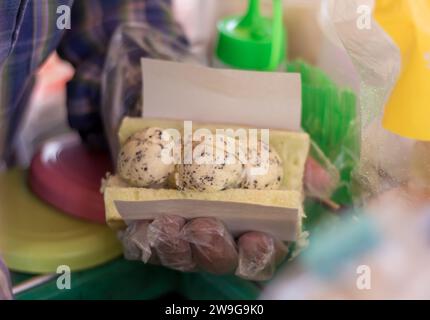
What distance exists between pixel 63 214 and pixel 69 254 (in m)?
0.07

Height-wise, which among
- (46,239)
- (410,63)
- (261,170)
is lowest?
(46,239)

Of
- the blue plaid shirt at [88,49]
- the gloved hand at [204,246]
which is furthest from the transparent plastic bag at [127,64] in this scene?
the gloved hand at [204,246]

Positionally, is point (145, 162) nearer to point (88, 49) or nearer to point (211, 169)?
point (211, 169)

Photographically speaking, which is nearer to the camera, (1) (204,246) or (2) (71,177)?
(1) (204,246)

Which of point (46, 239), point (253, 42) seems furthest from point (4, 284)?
point (253, 42)

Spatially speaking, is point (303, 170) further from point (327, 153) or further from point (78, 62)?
point (78, 62)

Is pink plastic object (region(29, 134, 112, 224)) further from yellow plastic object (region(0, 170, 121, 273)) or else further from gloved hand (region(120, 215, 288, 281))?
gloved hand (region(120, 215, 288, 281))

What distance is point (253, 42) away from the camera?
2.18 feet

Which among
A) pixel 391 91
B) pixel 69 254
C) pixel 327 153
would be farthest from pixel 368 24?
pixel 69 254

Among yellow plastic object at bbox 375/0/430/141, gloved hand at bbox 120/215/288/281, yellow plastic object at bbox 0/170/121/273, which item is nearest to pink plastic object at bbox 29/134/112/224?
yellow plastic object at bbox 0/170/121/273

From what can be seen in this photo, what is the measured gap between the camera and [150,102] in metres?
0.59

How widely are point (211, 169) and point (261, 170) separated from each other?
0.05 meters

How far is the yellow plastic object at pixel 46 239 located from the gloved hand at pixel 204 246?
0.39 ft

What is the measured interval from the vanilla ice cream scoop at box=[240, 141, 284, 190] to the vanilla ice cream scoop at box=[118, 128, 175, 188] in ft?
0.24
